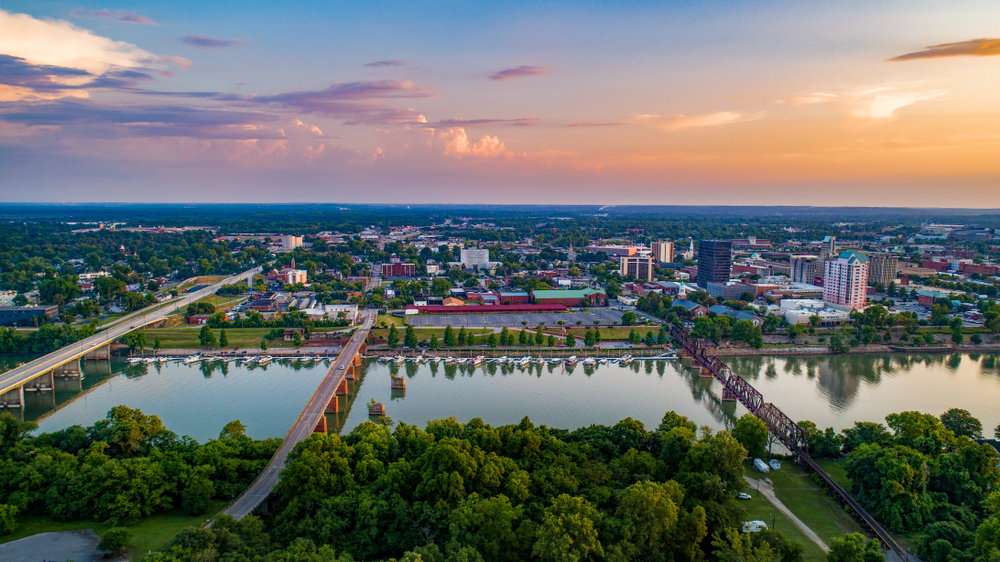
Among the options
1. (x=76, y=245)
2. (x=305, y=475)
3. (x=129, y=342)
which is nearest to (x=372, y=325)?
(x=129, y=342)

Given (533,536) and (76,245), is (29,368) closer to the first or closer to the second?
(533,536)

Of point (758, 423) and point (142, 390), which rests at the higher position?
point (758, 423)

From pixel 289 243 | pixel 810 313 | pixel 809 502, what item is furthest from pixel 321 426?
pixel 289 243

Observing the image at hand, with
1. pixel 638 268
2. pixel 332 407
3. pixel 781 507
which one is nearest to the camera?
pixel 781 507

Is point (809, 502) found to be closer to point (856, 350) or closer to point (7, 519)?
point (7, 519)

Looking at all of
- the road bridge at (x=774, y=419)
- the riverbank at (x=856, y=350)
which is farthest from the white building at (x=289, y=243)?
the riverbank at (x=856, y=350)

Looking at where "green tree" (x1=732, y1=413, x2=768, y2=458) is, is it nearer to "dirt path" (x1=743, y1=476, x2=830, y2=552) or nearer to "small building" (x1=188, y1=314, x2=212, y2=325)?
"dirt path" (x1=743, y1=476, x2=830, y2=552)

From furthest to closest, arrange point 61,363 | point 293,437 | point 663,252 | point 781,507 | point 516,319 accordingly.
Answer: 1. point 663,252
2. point 516,319
3. point 61,363
4. point 293,437
5. point 781,507

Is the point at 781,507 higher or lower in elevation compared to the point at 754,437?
lower
